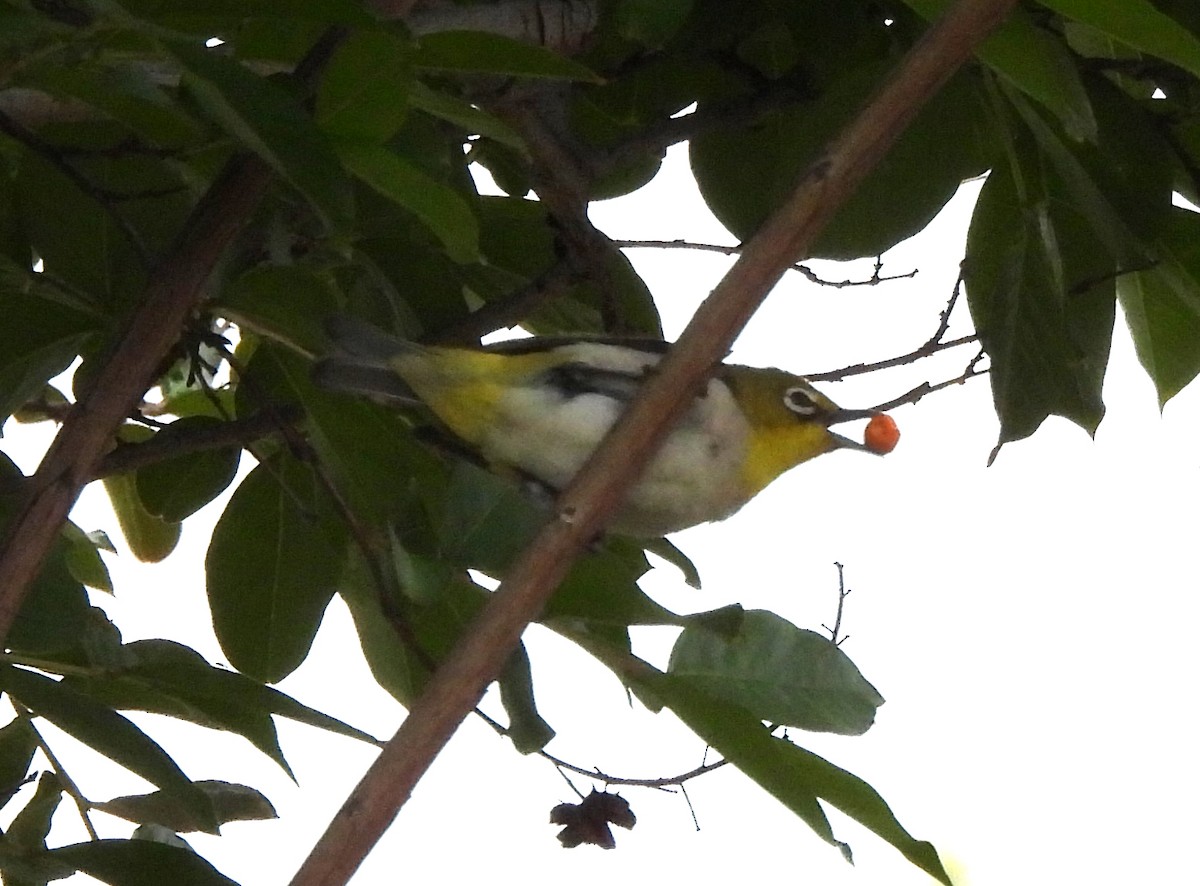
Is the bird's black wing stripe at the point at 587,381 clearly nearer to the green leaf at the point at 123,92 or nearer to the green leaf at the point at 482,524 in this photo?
the green leaf at the point at 482,524

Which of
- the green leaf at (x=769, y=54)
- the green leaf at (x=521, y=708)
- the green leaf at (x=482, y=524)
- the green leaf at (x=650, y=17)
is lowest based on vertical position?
the green leaf at (x=521, y=708)

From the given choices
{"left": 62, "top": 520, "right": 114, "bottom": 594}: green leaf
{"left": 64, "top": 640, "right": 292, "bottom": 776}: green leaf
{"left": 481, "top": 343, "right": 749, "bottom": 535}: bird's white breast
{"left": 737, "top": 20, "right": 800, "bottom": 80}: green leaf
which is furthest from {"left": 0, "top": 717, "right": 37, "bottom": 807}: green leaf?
{"left": 737, "top": 20, "right": 800, "bottom": 80}: green leaf

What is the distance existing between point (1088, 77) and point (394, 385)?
639 millimetres

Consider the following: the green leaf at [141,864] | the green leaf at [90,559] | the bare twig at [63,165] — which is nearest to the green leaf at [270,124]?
the bare twig at [63,165]

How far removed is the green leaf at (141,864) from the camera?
1042mm

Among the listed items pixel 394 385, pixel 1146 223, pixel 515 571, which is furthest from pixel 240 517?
pixel 1146 223

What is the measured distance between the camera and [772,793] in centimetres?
100

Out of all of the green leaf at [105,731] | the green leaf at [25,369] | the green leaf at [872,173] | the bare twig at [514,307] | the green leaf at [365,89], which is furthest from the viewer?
the green leaf at [872,173]

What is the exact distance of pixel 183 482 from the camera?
4.66ft

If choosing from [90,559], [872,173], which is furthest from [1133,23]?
[90,559]

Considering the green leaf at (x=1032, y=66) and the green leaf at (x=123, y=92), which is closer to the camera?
the green leaf at (x=123, y=92)

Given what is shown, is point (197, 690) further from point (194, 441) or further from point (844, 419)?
point (844, 419)

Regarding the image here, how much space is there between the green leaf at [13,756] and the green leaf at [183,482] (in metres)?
0.28

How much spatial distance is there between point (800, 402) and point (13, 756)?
84 centimetres
